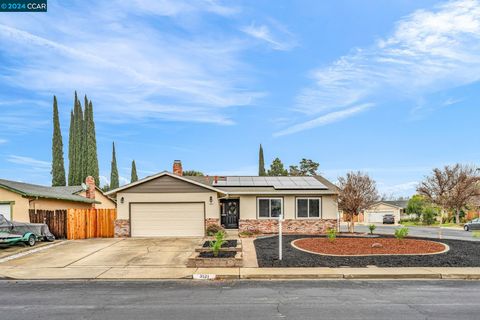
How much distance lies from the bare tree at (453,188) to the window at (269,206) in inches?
1516

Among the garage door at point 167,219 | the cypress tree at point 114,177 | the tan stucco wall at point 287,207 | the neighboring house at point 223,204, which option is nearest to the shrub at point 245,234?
the neighboring house at point 223,204

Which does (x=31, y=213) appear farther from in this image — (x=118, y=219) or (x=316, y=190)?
(x=316, y=190)

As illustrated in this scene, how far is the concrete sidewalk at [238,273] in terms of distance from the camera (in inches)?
529

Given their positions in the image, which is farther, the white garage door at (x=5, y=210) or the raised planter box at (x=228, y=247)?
the white garage door at (x=5, y=210)

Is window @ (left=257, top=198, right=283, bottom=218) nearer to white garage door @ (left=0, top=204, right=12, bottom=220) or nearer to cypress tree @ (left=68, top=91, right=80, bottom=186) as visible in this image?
white garage door @ (left=0, top=204, right=12, bottom=220)

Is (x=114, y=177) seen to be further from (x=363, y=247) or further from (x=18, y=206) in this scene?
(x=363, y=247)

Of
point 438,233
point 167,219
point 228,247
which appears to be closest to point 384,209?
point 438,233

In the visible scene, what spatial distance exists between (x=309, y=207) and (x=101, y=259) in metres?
15.5

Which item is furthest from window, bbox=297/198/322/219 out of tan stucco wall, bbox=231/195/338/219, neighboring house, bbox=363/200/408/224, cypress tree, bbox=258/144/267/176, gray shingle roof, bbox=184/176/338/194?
neighboring house, bbox=363/200/408/224

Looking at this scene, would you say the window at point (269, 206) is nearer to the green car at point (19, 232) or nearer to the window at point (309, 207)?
the window at point (309, 207)

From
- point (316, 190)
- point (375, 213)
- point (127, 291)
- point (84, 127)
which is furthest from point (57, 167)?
point (375, 213)

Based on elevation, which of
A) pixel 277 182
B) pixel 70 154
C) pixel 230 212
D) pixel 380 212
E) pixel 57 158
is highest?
pixel 70 154

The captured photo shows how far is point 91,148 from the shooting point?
54188 mm

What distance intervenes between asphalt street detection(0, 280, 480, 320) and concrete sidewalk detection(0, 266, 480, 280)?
74 cm
